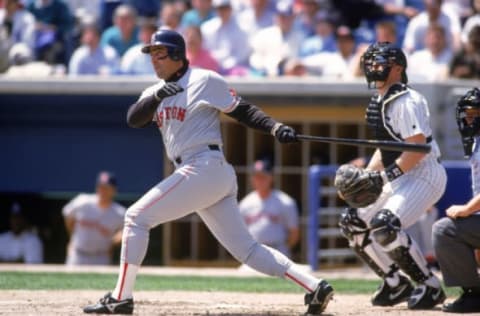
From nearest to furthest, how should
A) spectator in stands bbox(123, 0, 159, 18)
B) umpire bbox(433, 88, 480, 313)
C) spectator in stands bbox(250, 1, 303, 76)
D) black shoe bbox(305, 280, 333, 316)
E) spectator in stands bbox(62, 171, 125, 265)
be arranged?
black shoe bbox(305, 280, 333, 316) < umpire bbox(433, 88, 480, 313) < spectator in stands bbox(62, 171, 125, 265) < spectator in stands bbox(250, 1, 303, 76) < spectator in stands bbox(123, 0, 159, 18)

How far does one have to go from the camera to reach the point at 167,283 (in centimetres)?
1003

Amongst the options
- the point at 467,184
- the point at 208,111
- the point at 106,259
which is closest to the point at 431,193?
the point at 208,111

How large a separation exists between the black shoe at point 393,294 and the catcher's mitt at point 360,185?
632mm

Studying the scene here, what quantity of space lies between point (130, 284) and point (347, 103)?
24.0 ft

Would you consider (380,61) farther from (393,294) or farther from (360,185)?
(393,294)

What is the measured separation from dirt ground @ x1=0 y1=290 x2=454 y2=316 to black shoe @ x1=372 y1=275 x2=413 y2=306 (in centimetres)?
6

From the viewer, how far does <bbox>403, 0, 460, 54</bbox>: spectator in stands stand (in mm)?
13625

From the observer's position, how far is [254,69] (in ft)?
45.6

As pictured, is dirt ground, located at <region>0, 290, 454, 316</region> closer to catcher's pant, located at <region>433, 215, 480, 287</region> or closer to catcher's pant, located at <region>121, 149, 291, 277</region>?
catcher's pant, located at <region>433, 215, 480, 287</region>

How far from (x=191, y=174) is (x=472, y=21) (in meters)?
7.76

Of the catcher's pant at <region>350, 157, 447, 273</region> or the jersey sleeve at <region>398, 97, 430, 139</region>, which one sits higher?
the jersey sleeve at <region>398, 97, 430, 139</region>

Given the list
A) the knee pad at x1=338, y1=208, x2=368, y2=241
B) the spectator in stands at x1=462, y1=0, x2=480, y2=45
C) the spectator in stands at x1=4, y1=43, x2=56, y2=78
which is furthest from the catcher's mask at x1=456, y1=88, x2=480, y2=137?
the spectator in stands at x1=4, y1=43, x2=56, y2=78

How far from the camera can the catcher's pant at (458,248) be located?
6.92 metres

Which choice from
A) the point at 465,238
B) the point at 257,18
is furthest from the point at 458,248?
the point at 257,18
